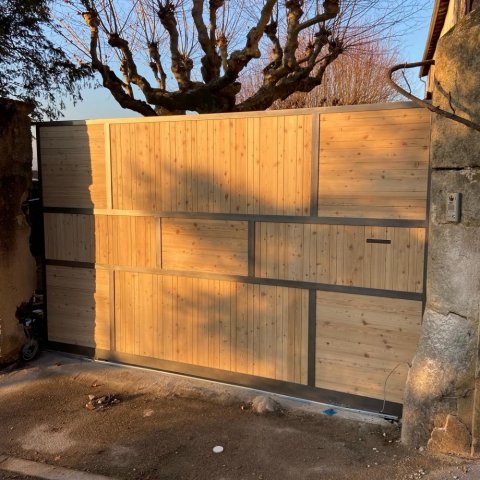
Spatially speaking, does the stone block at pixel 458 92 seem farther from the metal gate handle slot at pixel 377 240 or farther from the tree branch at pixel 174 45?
the tree branch at pixel 174 45

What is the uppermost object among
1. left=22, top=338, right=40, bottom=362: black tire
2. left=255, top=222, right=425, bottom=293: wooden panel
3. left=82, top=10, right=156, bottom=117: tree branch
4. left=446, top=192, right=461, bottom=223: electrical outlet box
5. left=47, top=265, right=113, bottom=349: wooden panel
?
left=82, top=10, right=156, bottom=117: tree branch

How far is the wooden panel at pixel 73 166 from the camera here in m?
5.70

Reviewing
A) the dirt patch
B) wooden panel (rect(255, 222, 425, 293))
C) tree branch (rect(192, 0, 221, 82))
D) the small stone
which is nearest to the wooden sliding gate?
wooden panel (rect(255, 222, 425, 293))

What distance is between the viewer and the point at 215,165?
199 inches

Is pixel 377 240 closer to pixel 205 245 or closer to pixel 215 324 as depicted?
pixel 205 245

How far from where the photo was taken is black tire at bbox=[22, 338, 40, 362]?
5.84 meters

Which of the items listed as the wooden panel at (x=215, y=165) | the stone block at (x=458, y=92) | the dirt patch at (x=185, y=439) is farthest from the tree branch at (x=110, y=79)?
the stone block at (x=458, y=92)

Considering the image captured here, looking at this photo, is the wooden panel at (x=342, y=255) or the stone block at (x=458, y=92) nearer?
the stone block at (x=458, y=92)

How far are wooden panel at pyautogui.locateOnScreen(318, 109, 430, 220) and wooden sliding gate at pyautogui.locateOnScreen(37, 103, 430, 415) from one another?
0.01 m

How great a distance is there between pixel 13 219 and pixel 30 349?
158cm

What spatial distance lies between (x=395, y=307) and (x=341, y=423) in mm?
1148

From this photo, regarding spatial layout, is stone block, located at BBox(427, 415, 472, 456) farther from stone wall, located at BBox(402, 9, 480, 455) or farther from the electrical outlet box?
the electrical outlet box

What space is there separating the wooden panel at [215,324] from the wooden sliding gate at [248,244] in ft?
0.05

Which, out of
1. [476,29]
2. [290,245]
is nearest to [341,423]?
[290,245]
